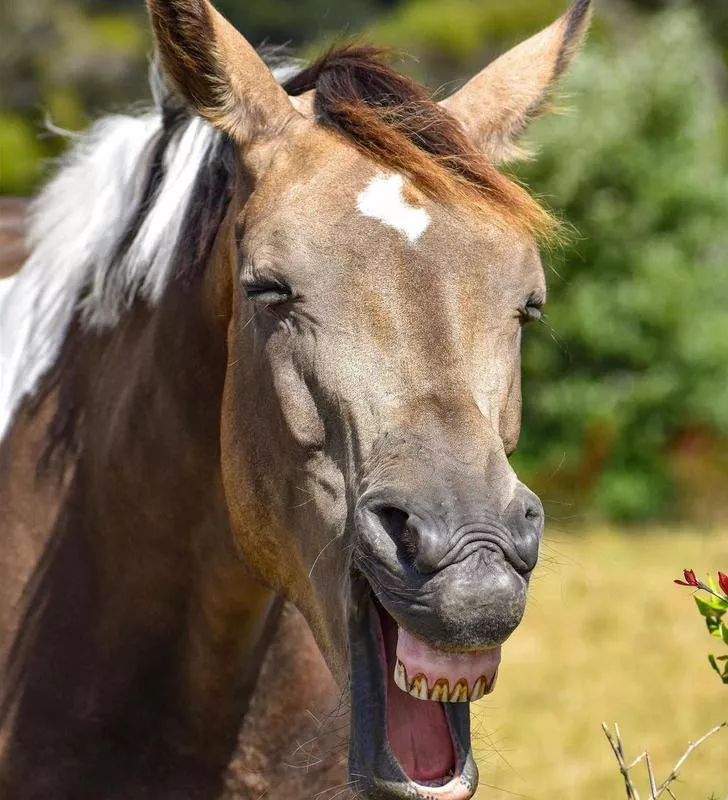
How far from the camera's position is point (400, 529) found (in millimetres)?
2115

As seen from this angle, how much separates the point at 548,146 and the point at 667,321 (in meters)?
1.82

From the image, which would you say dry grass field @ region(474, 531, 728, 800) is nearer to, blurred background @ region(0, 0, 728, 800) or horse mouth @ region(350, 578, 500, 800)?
blurred background @ region(0, 0, 728, 800)

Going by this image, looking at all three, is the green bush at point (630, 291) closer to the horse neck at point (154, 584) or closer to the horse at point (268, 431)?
the horse at point (268, 431)

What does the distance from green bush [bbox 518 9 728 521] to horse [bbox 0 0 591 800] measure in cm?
777

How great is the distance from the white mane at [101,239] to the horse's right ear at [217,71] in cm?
21

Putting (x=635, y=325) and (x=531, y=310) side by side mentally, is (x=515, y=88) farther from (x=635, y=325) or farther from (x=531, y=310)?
(x=635, y=325)

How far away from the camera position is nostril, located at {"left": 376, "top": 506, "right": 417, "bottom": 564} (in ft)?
6.82

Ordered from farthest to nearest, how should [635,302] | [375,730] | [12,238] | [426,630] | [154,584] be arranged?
[635,302], [12,238], [154,584], [375,730], [426,630]

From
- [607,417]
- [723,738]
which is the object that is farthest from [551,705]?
[607,417]

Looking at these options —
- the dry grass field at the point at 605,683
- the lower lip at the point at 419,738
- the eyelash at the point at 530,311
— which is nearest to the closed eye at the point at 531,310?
the eyelash at the point at 530,311

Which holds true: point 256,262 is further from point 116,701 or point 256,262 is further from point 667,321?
point 667,321

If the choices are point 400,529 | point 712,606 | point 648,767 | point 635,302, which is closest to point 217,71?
point 400,529

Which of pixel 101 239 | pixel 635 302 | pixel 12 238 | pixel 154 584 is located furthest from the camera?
pixel 635 302

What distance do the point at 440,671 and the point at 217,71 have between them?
1297 mm
